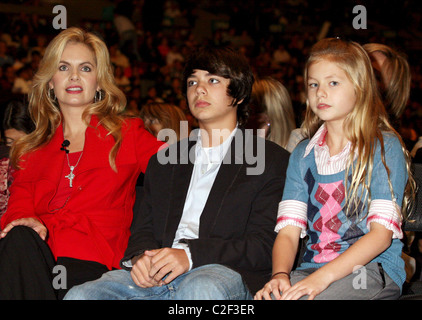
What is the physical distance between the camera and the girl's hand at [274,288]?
5.71 ft

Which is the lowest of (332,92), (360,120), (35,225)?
(35,225)

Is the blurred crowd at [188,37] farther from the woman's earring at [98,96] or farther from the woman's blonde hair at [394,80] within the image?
the woman's earring at [98,96]

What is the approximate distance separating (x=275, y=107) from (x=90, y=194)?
1.44 metres

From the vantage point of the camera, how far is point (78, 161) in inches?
95.4

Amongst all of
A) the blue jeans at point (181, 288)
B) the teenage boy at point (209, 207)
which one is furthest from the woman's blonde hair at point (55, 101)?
the blue jeans at point (181, 288)

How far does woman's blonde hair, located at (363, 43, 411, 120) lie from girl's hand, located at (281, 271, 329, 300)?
1.44 m

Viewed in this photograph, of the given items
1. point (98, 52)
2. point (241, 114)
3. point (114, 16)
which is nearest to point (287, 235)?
point (241, 114)

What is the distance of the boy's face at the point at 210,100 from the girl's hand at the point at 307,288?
84 cm

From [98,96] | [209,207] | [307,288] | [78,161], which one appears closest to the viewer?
[307,288]

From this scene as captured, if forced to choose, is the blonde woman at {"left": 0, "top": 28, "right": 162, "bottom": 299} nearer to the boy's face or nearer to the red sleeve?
the red sleeve

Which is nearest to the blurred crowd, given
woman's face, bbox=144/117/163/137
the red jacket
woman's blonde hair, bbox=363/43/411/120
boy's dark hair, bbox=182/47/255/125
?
woman's blonde hair, bbox=363/43/411/120

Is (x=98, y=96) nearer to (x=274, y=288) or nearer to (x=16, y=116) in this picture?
(x=16, y=116)

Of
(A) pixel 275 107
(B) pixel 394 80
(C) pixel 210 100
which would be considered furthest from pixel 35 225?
(B) pixel 394 80
